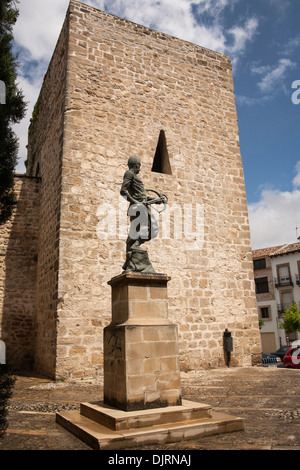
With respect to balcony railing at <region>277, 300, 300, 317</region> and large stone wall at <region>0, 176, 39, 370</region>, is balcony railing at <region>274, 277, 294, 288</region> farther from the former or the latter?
large stone wall at <region>0, 176, 39, 370</region>

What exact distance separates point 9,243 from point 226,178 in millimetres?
5669

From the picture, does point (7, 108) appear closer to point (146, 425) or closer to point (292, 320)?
point (146, 425)

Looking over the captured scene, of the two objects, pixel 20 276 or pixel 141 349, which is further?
pixel 20 276

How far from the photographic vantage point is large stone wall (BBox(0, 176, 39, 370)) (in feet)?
28.2

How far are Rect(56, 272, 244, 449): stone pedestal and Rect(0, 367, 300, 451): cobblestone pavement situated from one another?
0.11 meters

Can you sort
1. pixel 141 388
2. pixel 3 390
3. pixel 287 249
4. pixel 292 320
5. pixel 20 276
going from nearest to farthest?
pixel 3 390, pixel 141 388, pixel 20 276, pixel 292 320, pixel 287 249

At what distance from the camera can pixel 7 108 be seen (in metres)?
4.40

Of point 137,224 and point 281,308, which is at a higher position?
point 281,308

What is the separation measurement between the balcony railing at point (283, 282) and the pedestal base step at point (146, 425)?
27.8 meters

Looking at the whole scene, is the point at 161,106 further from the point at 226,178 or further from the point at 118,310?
the point at 118,310

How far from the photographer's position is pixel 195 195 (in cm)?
892

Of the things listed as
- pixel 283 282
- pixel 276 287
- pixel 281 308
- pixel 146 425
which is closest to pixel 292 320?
pixel 281 308

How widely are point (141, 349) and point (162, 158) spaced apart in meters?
6.14

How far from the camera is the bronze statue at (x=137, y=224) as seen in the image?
4.23m
